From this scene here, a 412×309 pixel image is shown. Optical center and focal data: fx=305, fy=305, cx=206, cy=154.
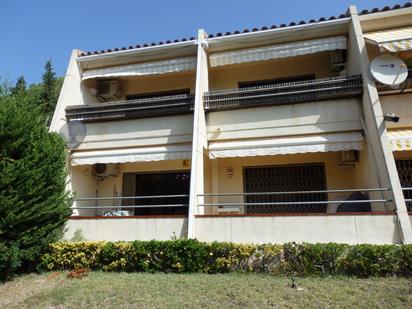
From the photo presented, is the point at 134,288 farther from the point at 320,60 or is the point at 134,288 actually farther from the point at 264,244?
the point at 320,60

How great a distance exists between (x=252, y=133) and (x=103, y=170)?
7.48m

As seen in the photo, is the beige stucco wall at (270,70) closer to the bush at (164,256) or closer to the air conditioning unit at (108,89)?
the air conditioning unit at (108,89)

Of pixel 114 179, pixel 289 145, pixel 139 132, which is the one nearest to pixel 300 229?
pixel 289 145

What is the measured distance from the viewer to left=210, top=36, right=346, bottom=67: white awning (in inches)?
472

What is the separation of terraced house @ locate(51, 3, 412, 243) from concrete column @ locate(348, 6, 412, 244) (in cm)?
4

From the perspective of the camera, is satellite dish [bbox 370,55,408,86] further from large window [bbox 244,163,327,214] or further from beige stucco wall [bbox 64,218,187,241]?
beige stucco wall [bbox 64,218,187,241]

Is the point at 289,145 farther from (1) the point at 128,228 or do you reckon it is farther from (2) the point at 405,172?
(1) the point at 128,228

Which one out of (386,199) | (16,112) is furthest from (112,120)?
(386,199)

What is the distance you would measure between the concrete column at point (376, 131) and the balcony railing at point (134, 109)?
20.6 feet

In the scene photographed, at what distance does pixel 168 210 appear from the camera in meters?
14.4

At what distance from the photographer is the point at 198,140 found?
11.1m

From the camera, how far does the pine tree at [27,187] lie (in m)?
8.78

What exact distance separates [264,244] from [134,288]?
12.4 feet

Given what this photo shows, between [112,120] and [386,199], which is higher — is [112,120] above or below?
above
